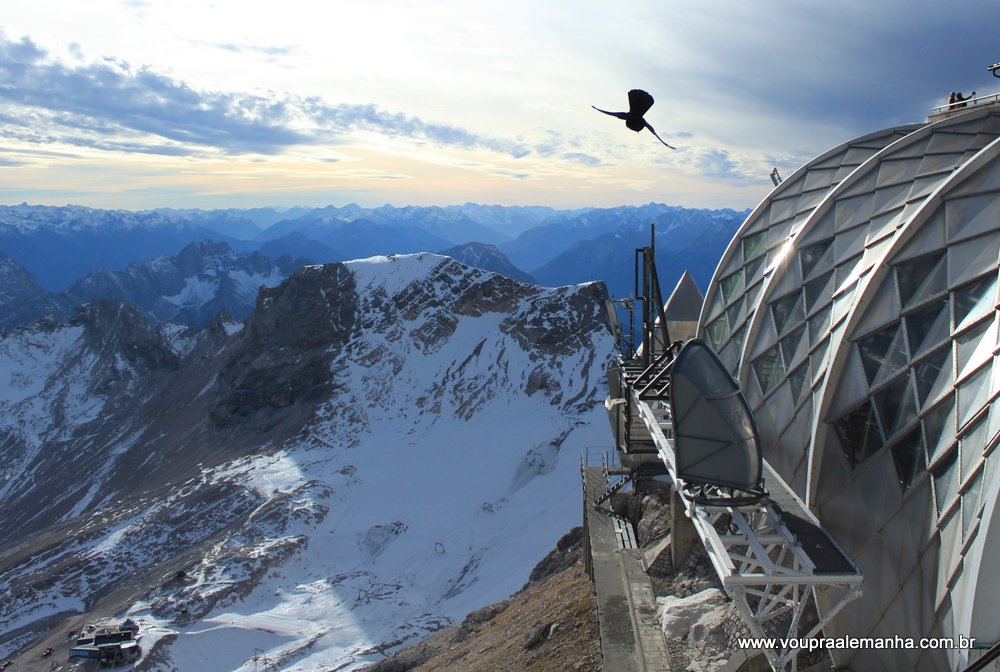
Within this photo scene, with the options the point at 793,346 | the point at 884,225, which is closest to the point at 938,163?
the point at 884,225

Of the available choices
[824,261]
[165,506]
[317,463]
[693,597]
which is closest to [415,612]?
[317,463]

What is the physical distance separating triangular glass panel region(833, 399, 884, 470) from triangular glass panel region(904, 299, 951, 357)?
5.37 ft

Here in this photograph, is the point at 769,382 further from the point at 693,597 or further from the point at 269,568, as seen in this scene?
the point at 269,568

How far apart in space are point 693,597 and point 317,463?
102 meters

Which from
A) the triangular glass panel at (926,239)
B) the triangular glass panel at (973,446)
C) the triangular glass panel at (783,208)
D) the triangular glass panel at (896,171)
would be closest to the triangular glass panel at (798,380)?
the triangular glass panel at (926,239)

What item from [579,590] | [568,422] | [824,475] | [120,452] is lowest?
[120,452]

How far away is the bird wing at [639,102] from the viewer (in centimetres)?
1496

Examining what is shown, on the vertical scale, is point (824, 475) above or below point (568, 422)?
above

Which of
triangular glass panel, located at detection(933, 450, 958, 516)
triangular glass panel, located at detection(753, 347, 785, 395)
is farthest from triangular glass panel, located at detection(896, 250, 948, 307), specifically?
triangular glass panel, located at detection(753, 347, 785, 395)

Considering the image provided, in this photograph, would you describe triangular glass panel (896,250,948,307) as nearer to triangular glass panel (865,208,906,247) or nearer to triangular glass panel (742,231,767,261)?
triangular glass panel (865,208,906,247)

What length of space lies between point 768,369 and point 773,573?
871cm

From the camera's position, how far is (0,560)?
344ft

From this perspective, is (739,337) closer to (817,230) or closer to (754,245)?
(817,230)

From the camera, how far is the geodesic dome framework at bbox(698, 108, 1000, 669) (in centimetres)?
1235
